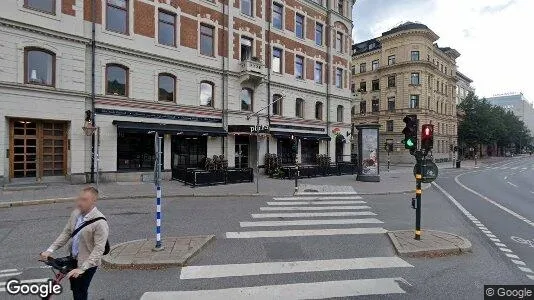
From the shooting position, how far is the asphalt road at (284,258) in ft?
16.7

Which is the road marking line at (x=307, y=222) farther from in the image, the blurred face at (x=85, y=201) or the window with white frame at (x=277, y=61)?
the window with white frame at (x=277, y=61)

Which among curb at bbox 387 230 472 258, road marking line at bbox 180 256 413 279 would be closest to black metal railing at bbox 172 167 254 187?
road marking line at bbox 180 256 413 279

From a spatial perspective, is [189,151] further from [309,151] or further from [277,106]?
[309,151]

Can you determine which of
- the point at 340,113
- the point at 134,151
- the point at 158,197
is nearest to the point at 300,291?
the point at 158,197

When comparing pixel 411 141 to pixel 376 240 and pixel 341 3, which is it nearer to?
pixel 376 240

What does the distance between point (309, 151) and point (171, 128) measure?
45.8 ft

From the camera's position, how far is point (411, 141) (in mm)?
8062

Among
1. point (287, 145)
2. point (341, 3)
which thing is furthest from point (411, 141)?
point (341, 3)

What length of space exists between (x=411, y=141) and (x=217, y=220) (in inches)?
237

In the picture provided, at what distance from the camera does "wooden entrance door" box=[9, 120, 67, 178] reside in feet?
50.1

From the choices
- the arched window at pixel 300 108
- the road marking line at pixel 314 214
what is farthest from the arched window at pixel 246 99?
the road marking line at pixel 314 214

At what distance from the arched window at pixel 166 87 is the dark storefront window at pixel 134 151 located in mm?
2803

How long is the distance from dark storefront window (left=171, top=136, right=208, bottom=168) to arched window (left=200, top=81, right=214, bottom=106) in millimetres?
2556

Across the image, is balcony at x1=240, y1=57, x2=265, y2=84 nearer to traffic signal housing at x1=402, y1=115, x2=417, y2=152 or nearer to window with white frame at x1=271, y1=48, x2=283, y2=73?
window with white frame at x1=271, y1=48, x2=283, y2=73
